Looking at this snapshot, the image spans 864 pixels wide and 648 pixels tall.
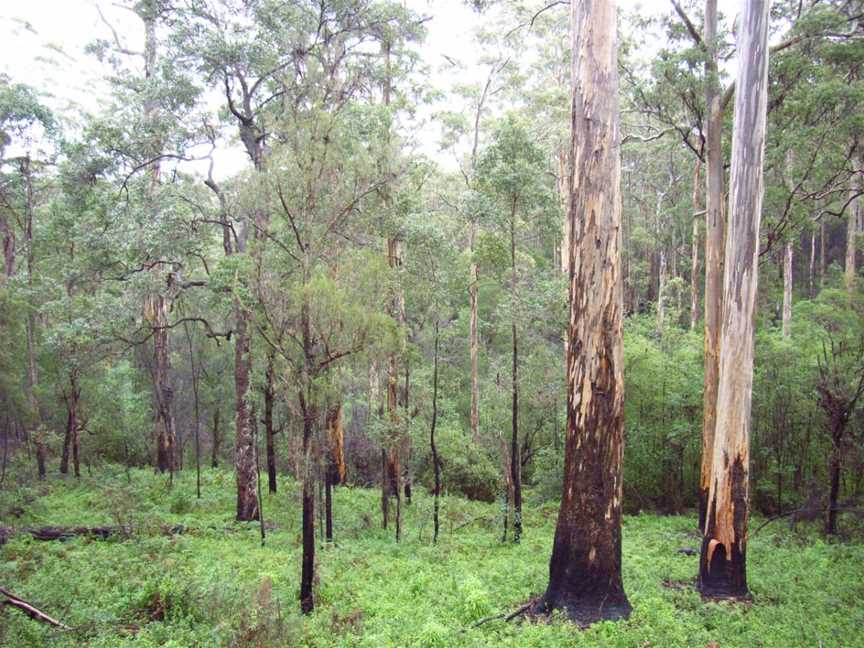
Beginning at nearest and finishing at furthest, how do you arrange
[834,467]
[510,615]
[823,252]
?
[510,615], [834,467], [823,252]

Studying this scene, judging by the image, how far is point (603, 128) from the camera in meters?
5.97

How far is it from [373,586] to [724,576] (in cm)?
428

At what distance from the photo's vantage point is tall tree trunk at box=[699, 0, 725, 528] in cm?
1016

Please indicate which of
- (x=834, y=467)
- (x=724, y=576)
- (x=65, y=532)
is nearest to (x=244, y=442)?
(x=65, y=532)

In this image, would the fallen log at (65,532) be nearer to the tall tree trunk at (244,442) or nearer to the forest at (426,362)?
the forest at (426,362)

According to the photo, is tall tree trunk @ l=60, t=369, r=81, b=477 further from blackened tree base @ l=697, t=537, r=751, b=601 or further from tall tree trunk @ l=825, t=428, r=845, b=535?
tall tree trunk @ l=825, t=428, r=845, b=535

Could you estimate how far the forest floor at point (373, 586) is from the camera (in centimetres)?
541

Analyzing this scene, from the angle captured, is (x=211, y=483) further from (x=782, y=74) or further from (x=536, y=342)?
(x=782, y=74)

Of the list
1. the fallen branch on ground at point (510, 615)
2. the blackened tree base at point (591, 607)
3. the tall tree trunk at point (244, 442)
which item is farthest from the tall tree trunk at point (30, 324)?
the blackened tree base at point (591, 607)

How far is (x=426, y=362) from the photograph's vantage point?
742 inches

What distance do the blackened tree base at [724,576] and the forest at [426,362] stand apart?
0.03 m

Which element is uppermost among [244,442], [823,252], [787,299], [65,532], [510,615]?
[823,252]

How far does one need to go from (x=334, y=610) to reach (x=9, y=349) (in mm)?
15761

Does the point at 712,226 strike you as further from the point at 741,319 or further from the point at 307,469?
the point at 307,469
